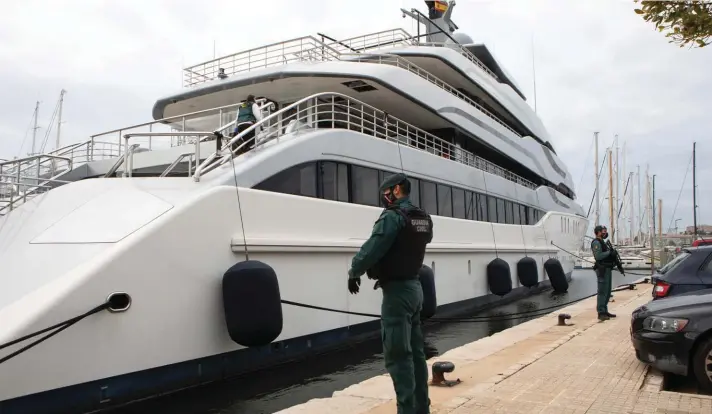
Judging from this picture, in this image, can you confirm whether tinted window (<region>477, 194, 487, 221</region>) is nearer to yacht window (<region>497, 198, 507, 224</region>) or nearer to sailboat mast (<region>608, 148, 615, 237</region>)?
yacht window (<region>497, 198, 507, 224</region>)

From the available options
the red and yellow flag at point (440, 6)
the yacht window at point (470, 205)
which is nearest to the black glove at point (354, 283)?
the yacht window at point (470, 205)

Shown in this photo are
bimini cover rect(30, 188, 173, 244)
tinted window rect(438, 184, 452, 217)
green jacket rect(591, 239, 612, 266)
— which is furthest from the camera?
tinted window rect(438, 184, 452, 217)

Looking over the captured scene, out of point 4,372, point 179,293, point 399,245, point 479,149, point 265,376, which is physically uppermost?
point 479,149

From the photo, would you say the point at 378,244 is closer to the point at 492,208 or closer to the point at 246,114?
the point at 246,114

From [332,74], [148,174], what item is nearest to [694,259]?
[332,74]

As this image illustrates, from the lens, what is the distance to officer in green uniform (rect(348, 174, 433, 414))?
362 centimetres

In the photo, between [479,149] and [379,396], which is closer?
[379,396]

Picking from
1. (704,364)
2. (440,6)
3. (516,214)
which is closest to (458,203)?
(516,214)

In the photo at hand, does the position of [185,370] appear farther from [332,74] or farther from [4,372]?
[332,74]

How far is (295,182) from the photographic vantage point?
8125 millimetres

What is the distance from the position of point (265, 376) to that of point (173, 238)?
2079mm

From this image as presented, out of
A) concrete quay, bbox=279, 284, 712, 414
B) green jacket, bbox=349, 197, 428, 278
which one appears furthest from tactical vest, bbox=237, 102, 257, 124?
green jacket, bbox=349, 197, 428, 278

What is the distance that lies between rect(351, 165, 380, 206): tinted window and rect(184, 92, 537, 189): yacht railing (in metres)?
0.72

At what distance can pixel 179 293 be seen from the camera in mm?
5637
